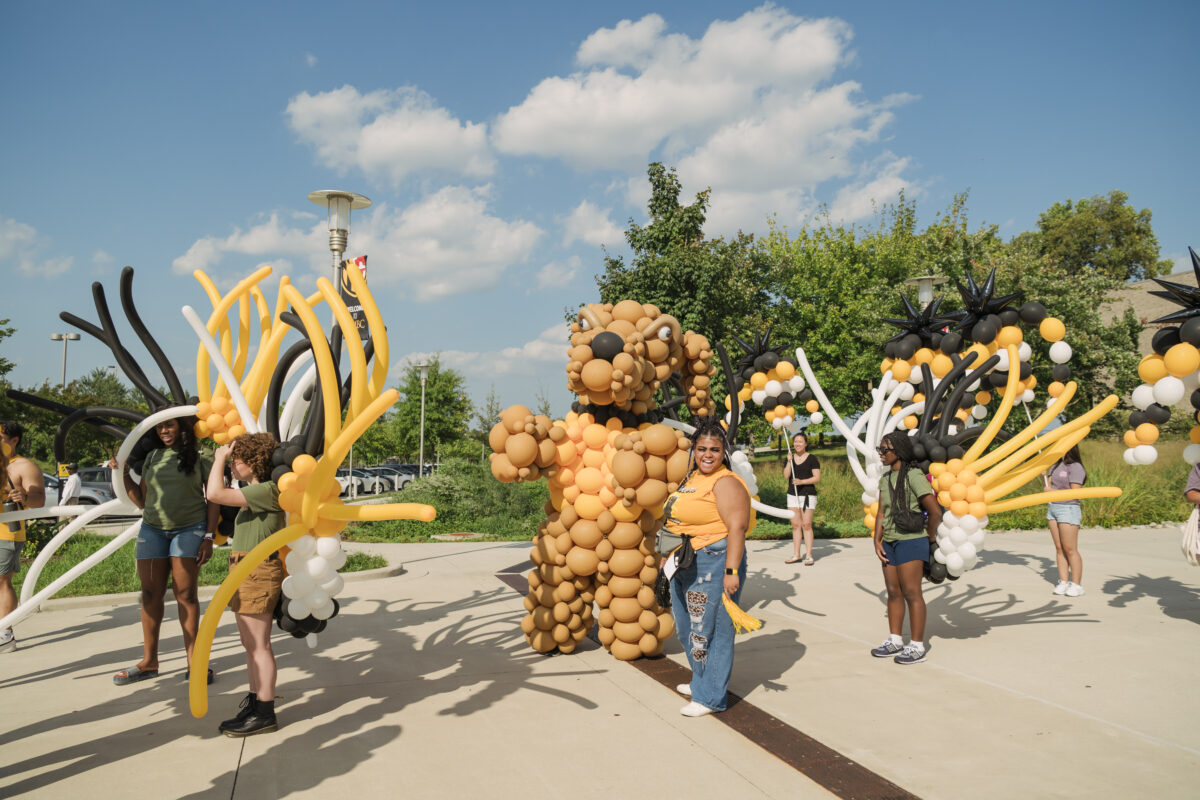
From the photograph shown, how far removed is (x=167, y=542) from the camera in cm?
475

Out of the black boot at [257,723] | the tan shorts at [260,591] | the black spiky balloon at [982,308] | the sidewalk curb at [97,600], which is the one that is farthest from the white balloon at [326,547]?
the black spiky balloon at [982,308]

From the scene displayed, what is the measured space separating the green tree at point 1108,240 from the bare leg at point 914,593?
38.1 metres

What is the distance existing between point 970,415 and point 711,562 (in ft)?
12.6

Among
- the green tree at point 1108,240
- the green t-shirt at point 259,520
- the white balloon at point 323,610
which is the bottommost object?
the white balloon at point 323,610

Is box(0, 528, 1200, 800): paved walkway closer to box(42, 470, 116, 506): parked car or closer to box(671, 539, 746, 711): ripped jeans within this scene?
box(671, 539, 746, 711): ripped jeans

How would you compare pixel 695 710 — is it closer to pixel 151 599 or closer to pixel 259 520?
pixel 259 520

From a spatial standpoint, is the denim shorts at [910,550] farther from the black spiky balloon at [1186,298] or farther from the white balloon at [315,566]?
the white balloon at [315,566]

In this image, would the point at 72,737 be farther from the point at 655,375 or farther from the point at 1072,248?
the point at 1072,248

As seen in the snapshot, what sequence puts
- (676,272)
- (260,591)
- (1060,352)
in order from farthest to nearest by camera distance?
(676,272) → (1060,352) → (260,591)

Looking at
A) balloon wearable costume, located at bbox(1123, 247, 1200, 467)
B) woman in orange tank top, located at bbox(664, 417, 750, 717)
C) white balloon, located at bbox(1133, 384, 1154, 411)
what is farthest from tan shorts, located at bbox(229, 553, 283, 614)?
white balloon, located at bbox(1133, 384, 1154, 411)

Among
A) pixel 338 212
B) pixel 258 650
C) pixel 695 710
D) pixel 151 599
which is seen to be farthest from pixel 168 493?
pixel 695 710

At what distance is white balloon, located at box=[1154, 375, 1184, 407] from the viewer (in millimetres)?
4883

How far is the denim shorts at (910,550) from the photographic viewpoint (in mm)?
5258

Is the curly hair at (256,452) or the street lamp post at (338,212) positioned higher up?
the street lamp post at (338,212)
